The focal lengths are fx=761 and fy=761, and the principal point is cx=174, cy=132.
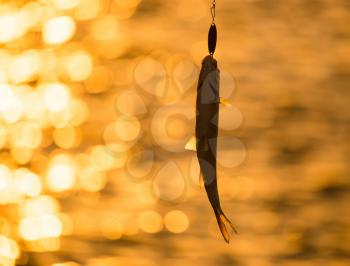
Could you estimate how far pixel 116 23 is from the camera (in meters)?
9.92

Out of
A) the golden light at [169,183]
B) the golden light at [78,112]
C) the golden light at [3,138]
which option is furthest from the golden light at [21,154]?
the golden light at [169,183]

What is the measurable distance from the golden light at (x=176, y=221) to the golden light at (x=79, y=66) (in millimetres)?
2643

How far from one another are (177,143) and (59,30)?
308cm

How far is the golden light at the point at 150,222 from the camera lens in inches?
317

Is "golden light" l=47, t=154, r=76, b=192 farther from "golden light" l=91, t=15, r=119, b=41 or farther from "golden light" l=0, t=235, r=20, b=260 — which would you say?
"golden light" l=91, t=15, r=119, b=41

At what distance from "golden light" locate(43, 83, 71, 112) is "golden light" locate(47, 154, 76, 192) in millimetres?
808

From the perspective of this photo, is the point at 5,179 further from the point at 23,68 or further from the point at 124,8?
the point at 124,8

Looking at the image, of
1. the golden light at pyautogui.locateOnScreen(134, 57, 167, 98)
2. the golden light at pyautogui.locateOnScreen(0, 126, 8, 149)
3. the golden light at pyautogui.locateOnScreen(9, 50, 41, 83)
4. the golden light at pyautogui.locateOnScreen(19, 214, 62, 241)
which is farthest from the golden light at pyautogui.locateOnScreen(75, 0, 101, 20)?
the golden light at pyautogui.locateOnScreen(19, 214, 62, 241)

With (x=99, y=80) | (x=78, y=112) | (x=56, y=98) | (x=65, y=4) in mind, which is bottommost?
(x=78, y=112)

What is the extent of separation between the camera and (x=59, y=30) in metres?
10.3

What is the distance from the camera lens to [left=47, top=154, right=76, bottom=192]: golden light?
8.87 m

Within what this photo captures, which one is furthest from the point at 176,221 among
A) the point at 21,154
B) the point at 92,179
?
the point at 21,154

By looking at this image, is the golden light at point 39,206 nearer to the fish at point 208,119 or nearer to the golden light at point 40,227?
the golden light at point 40,227

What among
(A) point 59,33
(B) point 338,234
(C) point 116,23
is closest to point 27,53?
(A) point 59,33
